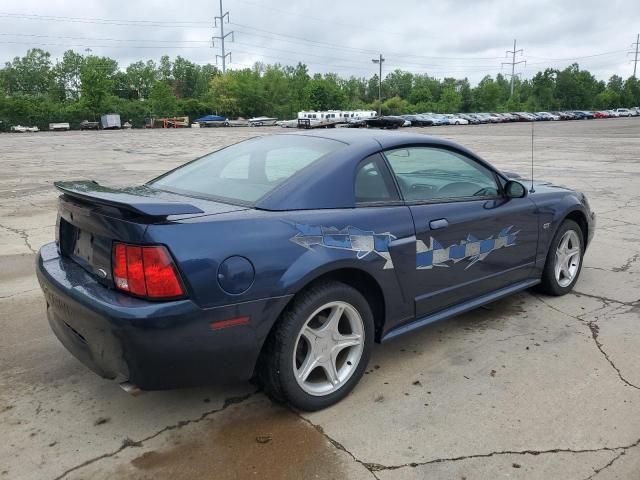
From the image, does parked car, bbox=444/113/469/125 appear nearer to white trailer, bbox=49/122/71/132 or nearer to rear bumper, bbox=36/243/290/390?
white trailer, bbox=49/122/71/132

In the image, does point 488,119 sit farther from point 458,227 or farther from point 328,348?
point 328,348

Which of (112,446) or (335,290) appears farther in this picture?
(335,290)

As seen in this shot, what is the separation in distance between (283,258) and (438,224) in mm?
1181

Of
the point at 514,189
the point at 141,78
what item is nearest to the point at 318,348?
the point at 514,189

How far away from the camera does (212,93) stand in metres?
98.4

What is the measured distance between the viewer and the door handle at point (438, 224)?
10.9 feet

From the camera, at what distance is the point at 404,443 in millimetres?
2625

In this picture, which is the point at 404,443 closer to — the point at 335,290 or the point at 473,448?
the point at 473,448

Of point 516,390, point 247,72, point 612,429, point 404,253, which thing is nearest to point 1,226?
point 404,253

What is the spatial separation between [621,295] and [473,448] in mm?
2887

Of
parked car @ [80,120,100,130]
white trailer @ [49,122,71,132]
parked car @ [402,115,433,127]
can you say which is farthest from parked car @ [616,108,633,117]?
white trailer @ [49,122,71,132]

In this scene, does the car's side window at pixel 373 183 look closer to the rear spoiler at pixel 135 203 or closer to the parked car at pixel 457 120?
the rear spoiler at pixel 135 203

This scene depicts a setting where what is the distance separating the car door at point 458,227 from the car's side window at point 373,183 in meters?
0.10

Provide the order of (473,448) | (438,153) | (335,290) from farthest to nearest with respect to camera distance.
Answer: (438,153), (335,290), (473,448)
